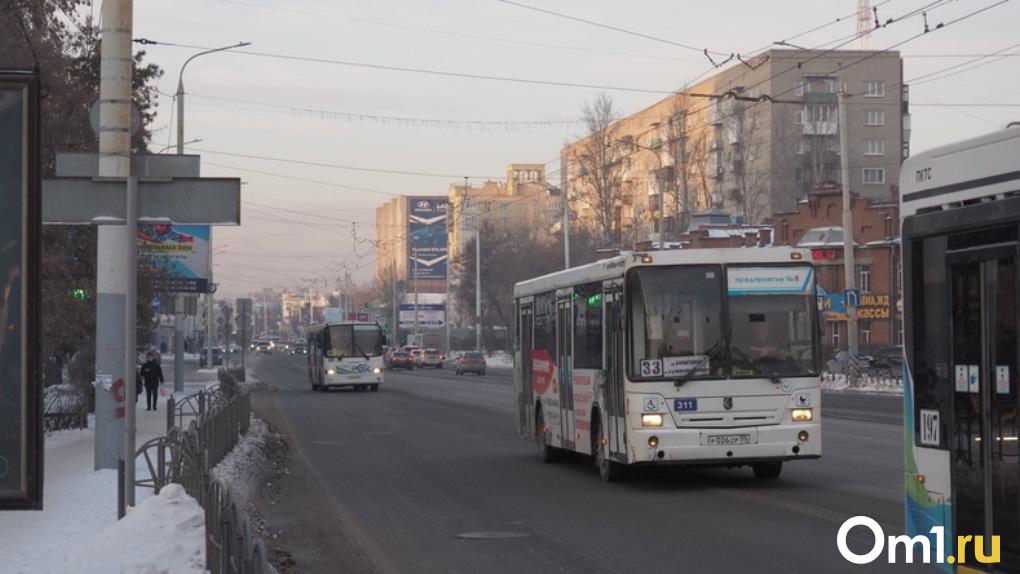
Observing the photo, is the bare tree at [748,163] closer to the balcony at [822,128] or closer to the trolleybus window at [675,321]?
the balcony at [822,128]

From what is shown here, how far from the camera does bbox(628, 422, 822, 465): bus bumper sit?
16.8 m

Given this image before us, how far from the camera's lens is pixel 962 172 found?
349 inches

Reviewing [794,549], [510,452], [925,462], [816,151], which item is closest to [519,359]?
[510,452]

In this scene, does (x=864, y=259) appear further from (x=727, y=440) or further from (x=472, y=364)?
(x=727, y=440)

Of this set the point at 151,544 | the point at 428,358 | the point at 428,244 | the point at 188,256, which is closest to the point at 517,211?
the point at 428,244

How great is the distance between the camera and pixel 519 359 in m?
23.9

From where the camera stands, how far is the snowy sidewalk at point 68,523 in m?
10.7

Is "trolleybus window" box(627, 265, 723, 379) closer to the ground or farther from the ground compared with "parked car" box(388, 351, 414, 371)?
farther from the ground

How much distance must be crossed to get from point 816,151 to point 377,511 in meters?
84.8

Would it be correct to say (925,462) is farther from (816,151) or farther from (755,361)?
(816,151)

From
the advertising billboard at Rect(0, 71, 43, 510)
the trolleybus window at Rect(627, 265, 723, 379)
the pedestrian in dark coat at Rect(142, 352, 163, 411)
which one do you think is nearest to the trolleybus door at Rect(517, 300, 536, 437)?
the trolleybus window at Rect(627, 265, 723, 379)

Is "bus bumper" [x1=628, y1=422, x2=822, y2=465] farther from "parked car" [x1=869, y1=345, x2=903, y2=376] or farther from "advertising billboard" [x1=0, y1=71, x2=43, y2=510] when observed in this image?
"parked car" [x1=869, y1=345, x2=903, y2=376]

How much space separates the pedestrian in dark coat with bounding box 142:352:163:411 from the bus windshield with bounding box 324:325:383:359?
18.1 meters

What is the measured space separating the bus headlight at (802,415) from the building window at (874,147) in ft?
287
